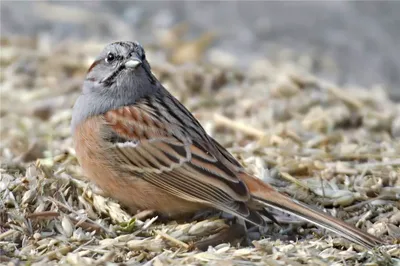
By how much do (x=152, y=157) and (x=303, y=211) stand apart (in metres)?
0.87

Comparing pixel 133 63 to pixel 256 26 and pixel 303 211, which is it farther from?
pixel 256 26

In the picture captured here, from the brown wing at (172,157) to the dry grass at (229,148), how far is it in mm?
186

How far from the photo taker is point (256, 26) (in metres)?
9.73

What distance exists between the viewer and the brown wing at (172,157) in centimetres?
454

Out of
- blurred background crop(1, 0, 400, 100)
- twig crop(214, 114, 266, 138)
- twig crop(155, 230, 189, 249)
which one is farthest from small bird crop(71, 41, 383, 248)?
blurred background crop(1, 0, 400, 100)

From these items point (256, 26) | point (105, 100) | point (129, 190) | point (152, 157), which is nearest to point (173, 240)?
point (129, 190)

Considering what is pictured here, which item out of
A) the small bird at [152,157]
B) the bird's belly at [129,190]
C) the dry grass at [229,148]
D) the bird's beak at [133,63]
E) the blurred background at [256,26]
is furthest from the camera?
the blurred background at [256,26]

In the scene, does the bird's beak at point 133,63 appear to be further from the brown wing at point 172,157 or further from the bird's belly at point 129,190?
the bird's belly at point 129,190

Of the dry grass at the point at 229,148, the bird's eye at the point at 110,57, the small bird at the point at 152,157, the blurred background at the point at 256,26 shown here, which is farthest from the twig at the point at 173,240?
the blurred background at the point at 256,26

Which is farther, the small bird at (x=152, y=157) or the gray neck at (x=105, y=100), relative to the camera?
the gray neck at (x=105, y=100)

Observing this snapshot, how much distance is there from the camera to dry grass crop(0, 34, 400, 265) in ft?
13.7

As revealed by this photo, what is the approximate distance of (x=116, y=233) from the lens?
439 centimetres

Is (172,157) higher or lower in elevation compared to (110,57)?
lower

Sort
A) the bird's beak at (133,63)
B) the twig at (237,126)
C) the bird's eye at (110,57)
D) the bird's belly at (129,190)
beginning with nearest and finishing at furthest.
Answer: the bird's belly at (129,190)
the bird's beak at (133,63)
the bird's eye at (110,57)
the twig at (237,126)
